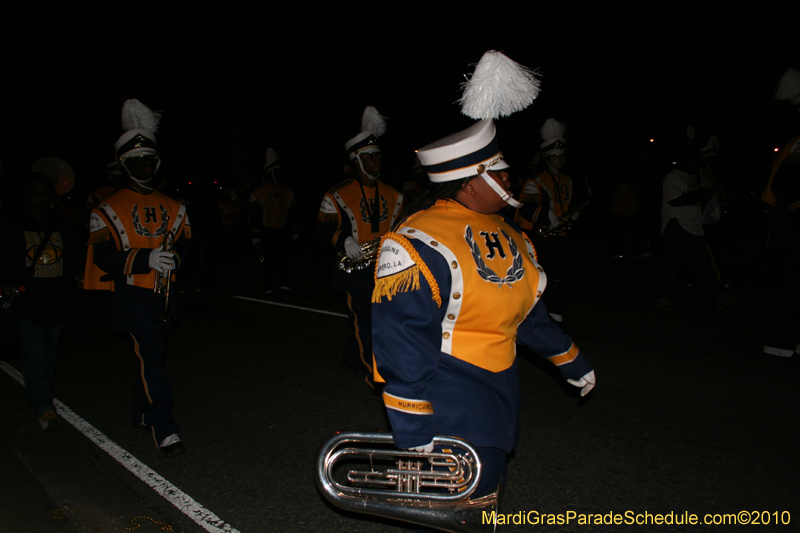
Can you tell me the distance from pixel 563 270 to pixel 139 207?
4.76 meters

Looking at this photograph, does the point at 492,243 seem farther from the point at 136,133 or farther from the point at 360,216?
the point at 360,216

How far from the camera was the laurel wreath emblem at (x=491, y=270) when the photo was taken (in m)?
2.13

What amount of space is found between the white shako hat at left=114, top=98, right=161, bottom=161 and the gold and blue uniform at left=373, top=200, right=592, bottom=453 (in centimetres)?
244

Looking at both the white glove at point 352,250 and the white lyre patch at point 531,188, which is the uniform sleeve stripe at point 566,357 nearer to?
the white glove at point 352,250

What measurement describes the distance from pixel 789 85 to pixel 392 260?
5.06m

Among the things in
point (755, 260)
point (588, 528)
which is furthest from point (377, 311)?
point (755, 260)

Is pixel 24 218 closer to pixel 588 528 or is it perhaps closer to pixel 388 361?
pixel 388 361

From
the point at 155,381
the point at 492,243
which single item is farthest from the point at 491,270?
the point at 155,381

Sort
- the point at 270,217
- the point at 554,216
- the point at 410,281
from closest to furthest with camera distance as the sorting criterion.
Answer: the point at 410,281
the point at 554,216
the point at 270,217

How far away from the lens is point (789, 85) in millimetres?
5289

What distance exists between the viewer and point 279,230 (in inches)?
402

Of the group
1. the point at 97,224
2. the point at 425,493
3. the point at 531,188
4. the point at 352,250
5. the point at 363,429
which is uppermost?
the point at 97,224

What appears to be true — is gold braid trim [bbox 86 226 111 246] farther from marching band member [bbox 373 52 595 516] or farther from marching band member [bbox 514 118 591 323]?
marching band member [bbox 514 118 591 323]

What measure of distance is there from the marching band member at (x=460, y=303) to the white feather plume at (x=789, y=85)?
424 cm
